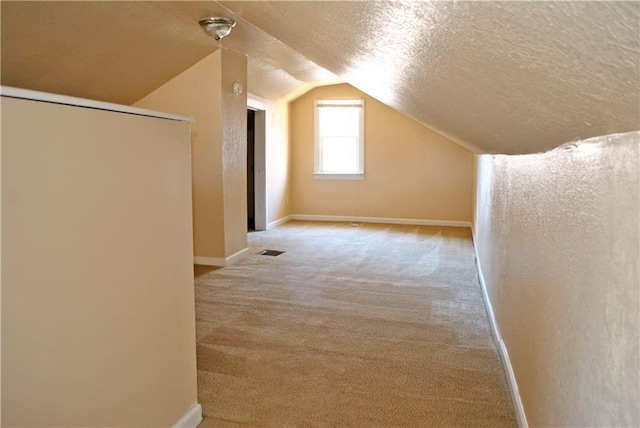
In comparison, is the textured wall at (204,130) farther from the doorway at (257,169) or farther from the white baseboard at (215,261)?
the doorway at (257,169)

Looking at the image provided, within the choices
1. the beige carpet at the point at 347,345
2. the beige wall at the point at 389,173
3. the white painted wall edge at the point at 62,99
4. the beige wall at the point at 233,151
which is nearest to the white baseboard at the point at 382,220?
the beige wall at the point at 389,173

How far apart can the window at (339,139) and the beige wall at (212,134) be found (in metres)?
2.91

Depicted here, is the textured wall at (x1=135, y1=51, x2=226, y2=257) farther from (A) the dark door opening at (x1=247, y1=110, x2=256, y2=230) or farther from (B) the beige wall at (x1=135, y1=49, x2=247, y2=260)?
(A) the dark door opening at (x1=247, y1=110, x2=256, y2=230)

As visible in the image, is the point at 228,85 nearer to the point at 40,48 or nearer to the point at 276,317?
the point at 40,48

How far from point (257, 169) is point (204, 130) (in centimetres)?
225

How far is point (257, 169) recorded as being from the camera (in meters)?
6.50

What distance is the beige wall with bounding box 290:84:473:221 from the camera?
6977mm

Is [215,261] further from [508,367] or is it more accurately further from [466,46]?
[466,46]

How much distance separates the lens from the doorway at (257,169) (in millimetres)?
6367

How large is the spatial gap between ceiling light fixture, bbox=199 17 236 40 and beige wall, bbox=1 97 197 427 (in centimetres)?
176

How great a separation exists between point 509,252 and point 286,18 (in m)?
1.49

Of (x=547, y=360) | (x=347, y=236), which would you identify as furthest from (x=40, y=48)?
(x=347, y=236)

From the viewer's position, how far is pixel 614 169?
83 cm

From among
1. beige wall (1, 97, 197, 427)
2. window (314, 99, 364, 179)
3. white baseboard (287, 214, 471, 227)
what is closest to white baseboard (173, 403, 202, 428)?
beige wall (1, 97, 197, 427)
